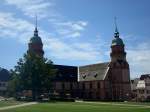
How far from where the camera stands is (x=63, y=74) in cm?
11588

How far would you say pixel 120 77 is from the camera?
108m

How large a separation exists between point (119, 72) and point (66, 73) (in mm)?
18882

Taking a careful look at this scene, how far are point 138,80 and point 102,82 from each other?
28.2 meters

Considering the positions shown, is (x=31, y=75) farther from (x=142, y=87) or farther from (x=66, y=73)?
(x=142, y=87)

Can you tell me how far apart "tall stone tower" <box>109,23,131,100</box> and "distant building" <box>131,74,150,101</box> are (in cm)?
1056

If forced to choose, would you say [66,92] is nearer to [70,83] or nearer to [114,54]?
[70,83]

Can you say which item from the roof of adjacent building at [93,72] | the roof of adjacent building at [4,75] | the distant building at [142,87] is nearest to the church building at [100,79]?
the roof of adjacent building at [93,72]

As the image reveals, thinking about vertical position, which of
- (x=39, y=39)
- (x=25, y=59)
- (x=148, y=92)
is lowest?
(x=148, y=92)

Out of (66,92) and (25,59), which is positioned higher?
(25,59)

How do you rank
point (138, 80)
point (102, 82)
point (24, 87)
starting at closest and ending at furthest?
point (24, 87)
point (102, 82)
point (138, 80)

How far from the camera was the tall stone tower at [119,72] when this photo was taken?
107m

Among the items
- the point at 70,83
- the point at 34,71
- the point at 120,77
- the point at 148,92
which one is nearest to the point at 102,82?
the point at 120,77

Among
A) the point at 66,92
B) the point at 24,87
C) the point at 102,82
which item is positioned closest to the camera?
the point at 24,87

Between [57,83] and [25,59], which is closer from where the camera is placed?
[25,59]
